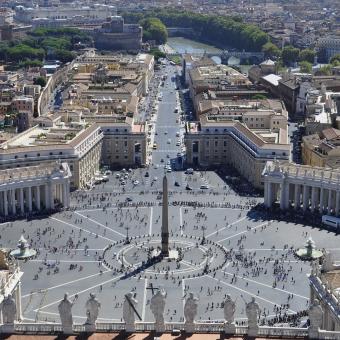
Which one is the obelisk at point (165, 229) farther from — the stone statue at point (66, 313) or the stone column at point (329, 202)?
the stone statue at point (66, 313)

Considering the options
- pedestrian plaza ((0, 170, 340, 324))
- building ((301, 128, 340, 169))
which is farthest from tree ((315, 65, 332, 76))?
pedestrian plaza ((0, 170, 340, 324))

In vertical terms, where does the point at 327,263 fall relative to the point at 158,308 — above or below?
below

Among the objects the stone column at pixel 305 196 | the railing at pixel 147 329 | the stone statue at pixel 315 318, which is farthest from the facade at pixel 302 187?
the stone statue at pixel 315 318

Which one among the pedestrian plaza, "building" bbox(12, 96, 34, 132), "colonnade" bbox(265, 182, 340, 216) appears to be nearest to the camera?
the pedestrian plaza

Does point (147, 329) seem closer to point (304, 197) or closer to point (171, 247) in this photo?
point (171, 247)

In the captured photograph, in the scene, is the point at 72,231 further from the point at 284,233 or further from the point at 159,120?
the point at 159,120

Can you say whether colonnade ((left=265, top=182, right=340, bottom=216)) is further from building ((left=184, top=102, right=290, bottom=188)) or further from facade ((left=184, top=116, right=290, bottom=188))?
facade ((left=184, top=116, right=290, bottom=188))

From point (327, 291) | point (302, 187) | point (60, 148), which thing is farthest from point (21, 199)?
point (327, 291)
